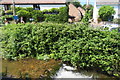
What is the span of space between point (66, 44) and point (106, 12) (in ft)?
59.8

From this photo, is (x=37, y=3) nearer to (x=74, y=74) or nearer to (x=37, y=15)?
(x=37, y=15)

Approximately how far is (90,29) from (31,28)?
2.08 m

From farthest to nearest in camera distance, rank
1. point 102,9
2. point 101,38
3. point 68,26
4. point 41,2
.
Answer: point 102,9, point 41,2, point 68,26, point 101,38

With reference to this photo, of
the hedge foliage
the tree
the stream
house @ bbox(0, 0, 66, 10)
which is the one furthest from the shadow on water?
the tree

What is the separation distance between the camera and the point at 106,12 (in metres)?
20.3

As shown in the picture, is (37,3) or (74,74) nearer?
(74,74)

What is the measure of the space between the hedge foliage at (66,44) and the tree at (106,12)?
58.8 feet

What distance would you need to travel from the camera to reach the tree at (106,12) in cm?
2030

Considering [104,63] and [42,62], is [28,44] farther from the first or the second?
[104,63]

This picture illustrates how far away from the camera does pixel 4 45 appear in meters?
4.78

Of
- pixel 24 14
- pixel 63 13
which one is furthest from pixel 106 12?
pixel 24 14

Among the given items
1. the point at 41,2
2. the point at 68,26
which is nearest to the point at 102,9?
the point at 41,2

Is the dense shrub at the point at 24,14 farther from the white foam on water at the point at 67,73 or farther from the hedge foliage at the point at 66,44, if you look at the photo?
the white foam on water at the point at 67,73

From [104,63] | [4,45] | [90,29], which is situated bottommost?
[104,63]
